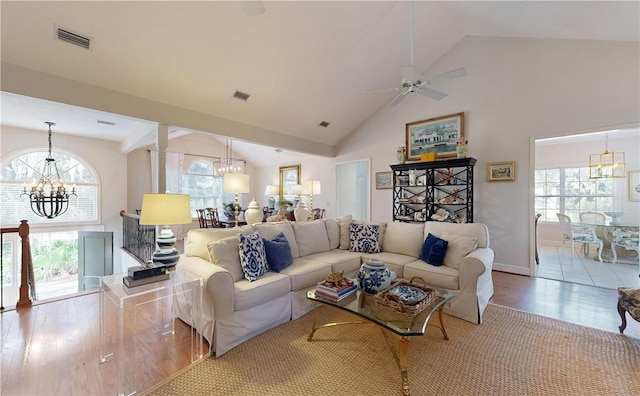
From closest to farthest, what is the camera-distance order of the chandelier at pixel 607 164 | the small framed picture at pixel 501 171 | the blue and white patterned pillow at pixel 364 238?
the blue and white patterned pillow at pixel 364 238, the small framed picture at pixel 501 171, the chandelier at pixel 607 164

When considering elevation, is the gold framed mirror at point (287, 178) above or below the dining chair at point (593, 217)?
above

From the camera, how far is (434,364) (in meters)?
1.98

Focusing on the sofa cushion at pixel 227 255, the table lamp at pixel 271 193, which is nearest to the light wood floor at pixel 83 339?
the sofa cushion at pixel 227 255

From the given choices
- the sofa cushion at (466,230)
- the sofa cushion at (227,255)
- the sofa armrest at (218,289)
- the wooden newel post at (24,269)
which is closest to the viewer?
the sofa armrest at (218,289)

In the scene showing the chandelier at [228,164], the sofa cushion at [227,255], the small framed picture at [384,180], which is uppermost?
the chandelier at [228,164]

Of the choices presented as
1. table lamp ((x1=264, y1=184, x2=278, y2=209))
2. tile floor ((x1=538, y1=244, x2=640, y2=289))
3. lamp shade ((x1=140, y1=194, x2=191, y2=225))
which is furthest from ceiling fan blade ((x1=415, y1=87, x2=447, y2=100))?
table lamp ((x1=264, y1=184, x2=278, y2=209))

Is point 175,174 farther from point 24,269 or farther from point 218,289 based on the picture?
point 218,289

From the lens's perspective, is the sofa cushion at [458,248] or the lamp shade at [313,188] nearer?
the sofa cushion at [458,248]

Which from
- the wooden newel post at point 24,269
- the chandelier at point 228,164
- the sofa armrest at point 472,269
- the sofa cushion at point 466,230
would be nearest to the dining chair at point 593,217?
the sofa cushion at point 466,230

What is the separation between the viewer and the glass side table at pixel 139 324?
184 centimetres

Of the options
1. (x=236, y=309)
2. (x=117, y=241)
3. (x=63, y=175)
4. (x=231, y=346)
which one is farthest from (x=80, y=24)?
(x=117, y=241)

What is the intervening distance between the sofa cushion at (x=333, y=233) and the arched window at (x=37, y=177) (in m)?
5.30

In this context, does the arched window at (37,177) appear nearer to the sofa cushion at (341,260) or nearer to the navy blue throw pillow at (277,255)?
the navy blue throw pillow at (277,255)

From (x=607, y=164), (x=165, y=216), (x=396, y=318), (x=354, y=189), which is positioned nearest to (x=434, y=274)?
(x=396, y=318)
